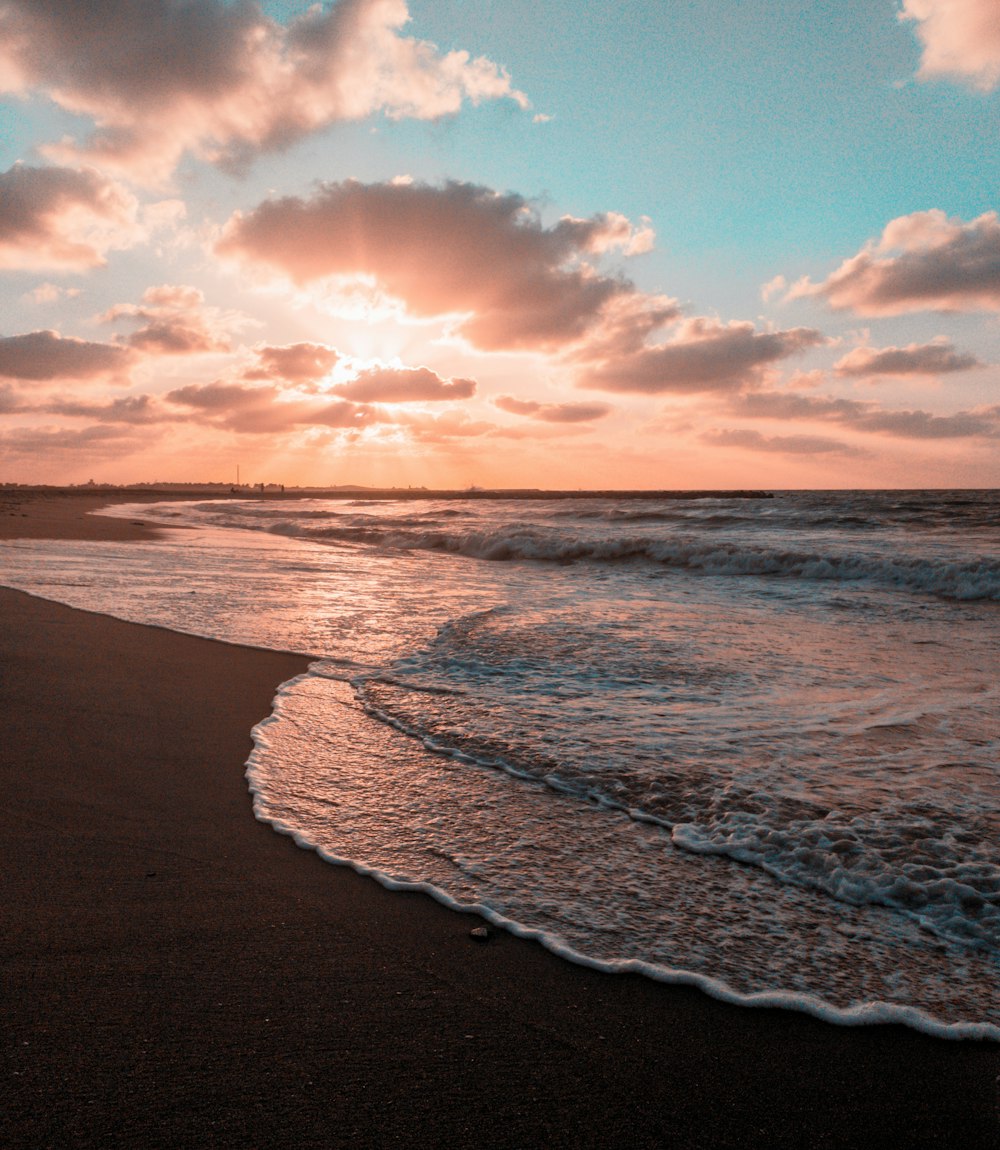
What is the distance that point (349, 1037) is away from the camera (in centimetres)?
189

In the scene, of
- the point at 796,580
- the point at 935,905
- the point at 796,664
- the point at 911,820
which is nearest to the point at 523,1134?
the point at 935,905

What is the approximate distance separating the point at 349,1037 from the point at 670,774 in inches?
86.6

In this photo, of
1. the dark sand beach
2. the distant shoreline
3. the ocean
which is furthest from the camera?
the distant shoreline

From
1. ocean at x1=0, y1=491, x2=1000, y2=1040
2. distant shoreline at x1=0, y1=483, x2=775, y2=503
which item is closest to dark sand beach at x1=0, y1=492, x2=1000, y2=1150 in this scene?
ocean at x1=0, y1=491, x2=1000, y2=1040

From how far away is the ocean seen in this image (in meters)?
2.41

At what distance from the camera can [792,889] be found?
9.01ft

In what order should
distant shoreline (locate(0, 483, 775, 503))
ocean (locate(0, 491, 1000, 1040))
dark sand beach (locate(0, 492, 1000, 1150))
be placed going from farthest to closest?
distant shoreline (locate(0, 483, 775, 503)) < ocean (locate(0, 491, 1000, 1040)) < dark sand beach (locate(0, 492, 1000, 1150))

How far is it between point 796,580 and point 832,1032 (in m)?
12.3

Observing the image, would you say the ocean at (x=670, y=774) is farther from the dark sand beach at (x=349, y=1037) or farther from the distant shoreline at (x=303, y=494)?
the distant shoreline at (x=303, y=494)

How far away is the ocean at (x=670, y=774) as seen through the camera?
2412 millimetres

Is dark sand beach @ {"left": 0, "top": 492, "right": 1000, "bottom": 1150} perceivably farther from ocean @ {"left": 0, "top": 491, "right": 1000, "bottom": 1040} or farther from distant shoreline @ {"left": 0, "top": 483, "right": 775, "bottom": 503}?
distant shoreline @ {"left": 0, "top": 483, "right": 775, "bottom": 503}

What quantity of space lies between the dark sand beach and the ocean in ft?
0.53

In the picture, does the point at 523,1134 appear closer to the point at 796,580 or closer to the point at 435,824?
the point at 435,824

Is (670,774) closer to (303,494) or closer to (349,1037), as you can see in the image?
(349,1037)
